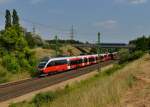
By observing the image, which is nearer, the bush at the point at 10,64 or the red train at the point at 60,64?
the red train at the point at 60,64

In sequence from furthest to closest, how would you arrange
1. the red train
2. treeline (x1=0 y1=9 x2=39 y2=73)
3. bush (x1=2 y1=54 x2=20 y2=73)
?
1. treeline (x1=0 y1=9 x2=39 y2=73)
2. bush (x1=2 y1=54 x2=20 y2=73)
3. the red train

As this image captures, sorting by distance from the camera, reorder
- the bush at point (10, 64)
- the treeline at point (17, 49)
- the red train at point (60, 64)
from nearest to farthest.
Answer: the red train at point (60, 64)
the bush at point (10, 64)
the treeline at point (17, 49)

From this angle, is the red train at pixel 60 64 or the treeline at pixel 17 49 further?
the treeline at pixel 17 49

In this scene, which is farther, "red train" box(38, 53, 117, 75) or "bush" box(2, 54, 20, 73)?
"bush" box(2, 54, 20, 73)

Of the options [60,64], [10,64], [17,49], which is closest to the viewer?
[10,64]

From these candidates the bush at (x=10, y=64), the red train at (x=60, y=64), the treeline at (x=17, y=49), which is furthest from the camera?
the treeline at (x=17, y=49)

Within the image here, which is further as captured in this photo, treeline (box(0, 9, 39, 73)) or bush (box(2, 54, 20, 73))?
treeline (box(0, 9, 39, 73))

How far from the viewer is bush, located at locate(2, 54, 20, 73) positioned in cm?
5888

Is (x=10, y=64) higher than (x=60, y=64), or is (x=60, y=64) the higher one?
(x=10, y=64)

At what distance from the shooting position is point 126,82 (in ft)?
65.1

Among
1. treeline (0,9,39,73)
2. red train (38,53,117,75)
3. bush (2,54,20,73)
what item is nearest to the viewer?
red train (38,53,117,75)

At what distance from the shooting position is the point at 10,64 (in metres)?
58.8

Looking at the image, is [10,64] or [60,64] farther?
[60,64]

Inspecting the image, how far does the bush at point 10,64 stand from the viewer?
193ft
